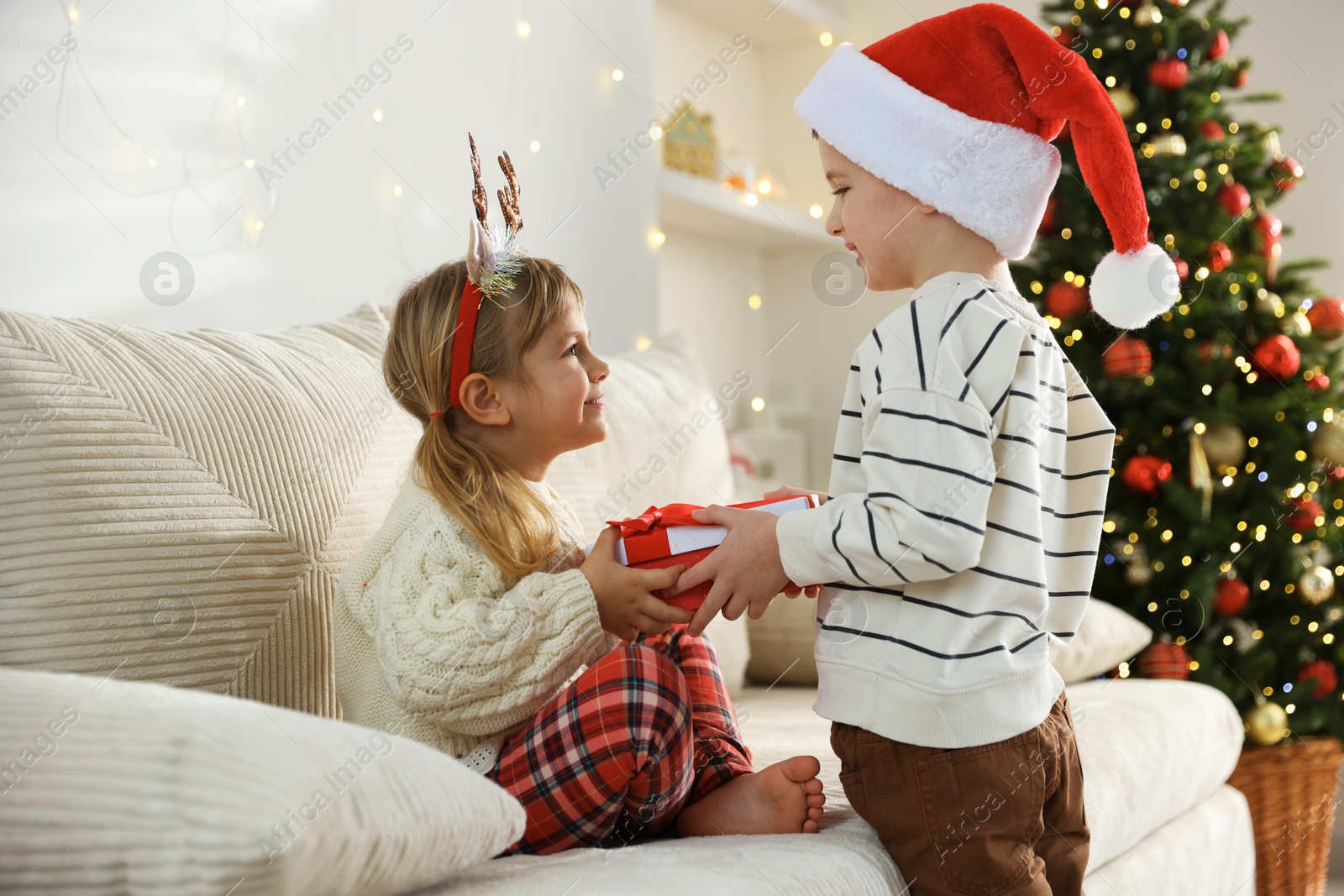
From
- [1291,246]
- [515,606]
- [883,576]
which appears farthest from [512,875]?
[1291,246]

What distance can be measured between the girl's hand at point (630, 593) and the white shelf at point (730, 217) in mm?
1925

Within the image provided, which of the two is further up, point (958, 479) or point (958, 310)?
point (958, 310)

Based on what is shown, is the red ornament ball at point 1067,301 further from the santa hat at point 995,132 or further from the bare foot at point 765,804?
the bare foot at point 765,804

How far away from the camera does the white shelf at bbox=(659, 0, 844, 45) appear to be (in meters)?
3.26

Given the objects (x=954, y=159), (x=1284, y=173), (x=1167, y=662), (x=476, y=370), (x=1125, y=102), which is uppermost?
(x=1125, y=102)

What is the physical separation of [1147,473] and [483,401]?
1593mm

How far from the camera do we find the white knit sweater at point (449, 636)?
968 mm

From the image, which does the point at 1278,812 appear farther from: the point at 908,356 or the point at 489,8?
the point at 489,8

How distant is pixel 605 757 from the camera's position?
3.06 feet

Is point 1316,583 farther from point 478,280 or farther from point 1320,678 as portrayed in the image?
point 478,280

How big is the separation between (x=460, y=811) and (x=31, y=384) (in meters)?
0.57

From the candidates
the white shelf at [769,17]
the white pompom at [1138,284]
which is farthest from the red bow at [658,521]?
the white shelf at [769,17]

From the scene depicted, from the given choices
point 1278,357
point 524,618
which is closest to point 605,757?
point 524,618

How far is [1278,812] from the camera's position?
2.18 m
